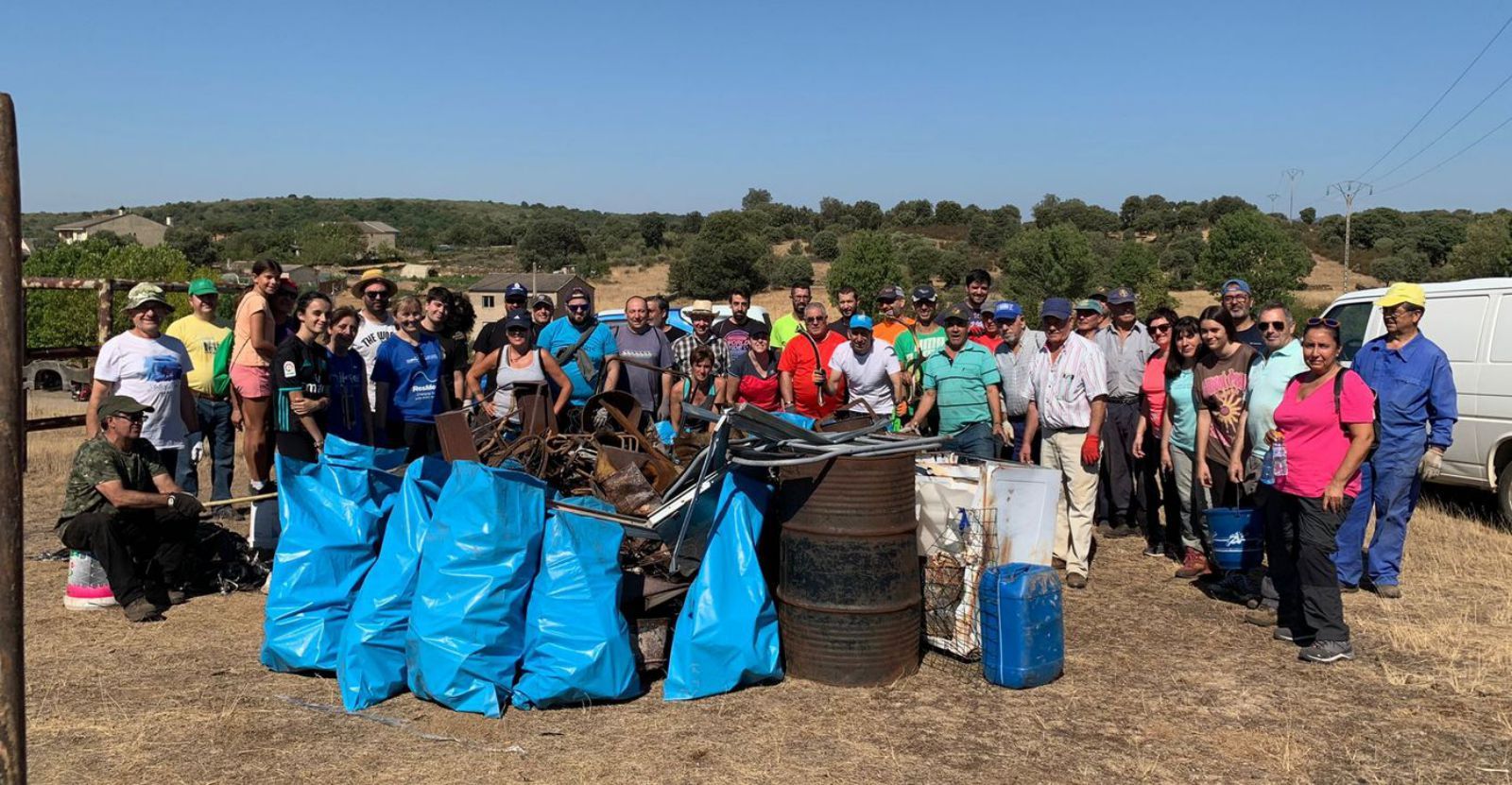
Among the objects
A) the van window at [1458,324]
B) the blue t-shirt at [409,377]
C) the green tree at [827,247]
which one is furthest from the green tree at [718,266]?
the blue t-shirt at [409,377]

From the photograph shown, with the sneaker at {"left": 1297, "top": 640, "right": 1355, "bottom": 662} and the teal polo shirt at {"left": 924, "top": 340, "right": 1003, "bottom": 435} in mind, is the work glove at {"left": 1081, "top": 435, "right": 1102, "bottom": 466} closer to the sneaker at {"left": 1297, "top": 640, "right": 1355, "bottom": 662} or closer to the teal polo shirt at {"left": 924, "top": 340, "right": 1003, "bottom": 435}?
the teal polo shirt at {"left": 924, "top": 340, "right": 1003, "bottom": 435}

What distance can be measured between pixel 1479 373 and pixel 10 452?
1008 cm

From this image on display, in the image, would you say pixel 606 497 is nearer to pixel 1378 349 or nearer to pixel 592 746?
pixel 592 746

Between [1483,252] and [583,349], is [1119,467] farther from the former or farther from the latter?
[1483,252]

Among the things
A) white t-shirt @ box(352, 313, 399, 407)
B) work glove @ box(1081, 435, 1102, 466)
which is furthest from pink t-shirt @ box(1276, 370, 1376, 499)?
white t-shirt @ box(352, 313, 399, 407)

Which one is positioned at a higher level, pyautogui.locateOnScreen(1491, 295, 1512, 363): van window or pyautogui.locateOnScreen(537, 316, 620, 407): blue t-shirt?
pyautogui.locateOnScreen(1491, 295, 1512, 363): van window

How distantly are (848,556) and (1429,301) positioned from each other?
277 inches

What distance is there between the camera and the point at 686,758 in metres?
4.60

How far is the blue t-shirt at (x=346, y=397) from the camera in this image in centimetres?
729

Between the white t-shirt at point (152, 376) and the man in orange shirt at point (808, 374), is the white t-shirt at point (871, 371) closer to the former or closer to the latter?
the man in orange shirt at point (808, 374)

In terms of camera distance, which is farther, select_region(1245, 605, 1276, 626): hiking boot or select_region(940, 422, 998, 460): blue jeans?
select_region(940, 422, 998, 460): blue jeans

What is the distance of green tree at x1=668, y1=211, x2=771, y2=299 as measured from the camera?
5678 centimetres

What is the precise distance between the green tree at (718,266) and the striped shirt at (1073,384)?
48236 millimetres

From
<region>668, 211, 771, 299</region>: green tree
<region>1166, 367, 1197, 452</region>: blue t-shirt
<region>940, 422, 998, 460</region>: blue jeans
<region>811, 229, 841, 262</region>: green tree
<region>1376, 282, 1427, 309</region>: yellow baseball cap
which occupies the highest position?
<region>811, 229, 841, 262</region>: green tree
